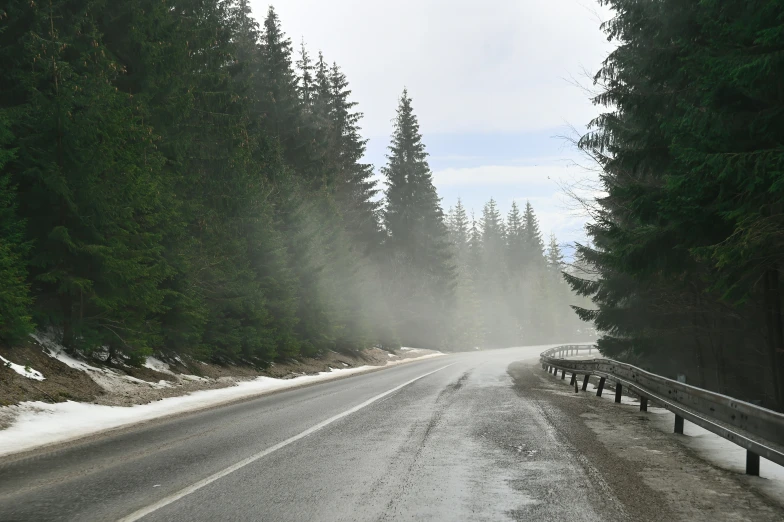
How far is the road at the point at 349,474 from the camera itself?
4.90 meters

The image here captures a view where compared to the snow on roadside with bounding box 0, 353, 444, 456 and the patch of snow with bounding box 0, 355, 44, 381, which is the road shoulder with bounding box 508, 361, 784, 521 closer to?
the snow on roadside with bounding box 0, 353, 444, 456

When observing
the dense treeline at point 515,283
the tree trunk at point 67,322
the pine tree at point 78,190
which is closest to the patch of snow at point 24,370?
the pine tree at point 78,190

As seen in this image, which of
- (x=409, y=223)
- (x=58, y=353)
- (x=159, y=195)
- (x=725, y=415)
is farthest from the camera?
(x=409, y=223)

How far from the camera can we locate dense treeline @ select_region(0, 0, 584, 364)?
12906 millimetres

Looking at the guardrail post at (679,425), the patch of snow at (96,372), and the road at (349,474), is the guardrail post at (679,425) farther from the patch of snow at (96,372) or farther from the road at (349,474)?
the patch of snow at (96,372)

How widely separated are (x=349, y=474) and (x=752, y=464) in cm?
435

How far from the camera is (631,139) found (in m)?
14.5

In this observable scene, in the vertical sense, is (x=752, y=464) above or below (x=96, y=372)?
below

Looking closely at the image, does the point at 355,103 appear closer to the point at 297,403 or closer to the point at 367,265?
the point at 367,265

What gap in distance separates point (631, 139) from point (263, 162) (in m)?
→ 19.0

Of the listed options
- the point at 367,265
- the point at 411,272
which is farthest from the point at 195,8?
the point at 411,272

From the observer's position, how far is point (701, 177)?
945 cm

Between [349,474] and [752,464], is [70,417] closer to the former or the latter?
[349,474]

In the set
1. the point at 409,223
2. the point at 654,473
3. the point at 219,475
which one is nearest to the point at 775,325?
the point at 654,473
